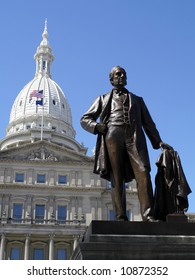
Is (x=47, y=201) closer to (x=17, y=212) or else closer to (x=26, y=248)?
(x=17, y=212)

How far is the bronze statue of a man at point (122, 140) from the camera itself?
701cm

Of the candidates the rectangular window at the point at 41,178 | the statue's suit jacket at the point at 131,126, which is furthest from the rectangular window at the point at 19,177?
the statue's suit jacket at the point at 131,126

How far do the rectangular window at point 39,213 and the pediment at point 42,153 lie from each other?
235 inches

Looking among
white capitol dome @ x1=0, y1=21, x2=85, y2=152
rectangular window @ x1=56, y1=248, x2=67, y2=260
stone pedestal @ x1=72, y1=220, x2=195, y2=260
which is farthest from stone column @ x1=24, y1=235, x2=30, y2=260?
stone pedestal @ x1=72, y1=220, x2=195, y2=260

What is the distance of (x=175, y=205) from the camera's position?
680 cm

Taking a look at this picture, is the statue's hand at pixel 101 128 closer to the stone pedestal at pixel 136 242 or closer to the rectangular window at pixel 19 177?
the stone pedestal at pixel 136 242

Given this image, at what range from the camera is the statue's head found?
767cm

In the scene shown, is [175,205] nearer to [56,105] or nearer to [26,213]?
[26,213]

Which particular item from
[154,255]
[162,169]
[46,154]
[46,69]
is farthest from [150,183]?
[46,69]

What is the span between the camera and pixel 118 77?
7.68 metres

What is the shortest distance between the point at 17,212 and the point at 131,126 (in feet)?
171

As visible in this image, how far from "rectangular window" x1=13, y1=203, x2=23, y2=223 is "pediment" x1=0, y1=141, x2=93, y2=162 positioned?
6036 millimetres

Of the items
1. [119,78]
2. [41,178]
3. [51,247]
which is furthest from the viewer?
[41,178]

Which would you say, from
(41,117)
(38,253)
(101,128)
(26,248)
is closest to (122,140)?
(101,128)
